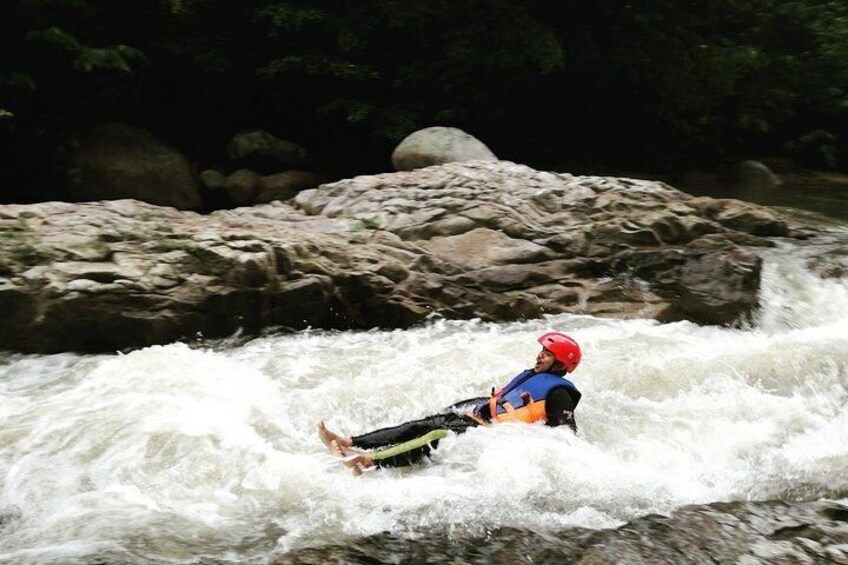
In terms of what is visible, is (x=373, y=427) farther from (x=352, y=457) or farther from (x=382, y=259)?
Result: (x=382, y=259)

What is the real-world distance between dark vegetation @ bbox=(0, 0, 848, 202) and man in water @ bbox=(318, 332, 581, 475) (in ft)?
24.0

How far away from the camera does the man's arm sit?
14.6 ft

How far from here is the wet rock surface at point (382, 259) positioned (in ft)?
18.7

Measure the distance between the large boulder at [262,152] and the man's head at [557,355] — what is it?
836cm

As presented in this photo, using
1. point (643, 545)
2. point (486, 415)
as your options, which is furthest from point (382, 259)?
point (643, 545)

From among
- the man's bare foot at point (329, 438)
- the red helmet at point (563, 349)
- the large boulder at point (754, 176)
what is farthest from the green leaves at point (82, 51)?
the large boulder at point (754, 176)

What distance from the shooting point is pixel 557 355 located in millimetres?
4699

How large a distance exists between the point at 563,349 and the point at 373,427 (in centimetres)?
130

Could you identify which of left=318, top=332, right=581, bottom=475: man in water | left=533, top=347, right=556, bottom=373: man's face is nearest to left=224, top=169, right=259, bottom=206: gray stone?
left=318, top=332, right=581, bottom=475: man in water

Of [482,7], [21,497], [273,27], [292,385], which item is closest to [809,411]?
[292,385]

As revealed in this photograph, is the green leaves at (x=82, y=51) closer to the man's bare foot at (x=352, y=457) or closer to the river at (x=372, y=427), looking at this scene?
the river at (x=372, y=427)

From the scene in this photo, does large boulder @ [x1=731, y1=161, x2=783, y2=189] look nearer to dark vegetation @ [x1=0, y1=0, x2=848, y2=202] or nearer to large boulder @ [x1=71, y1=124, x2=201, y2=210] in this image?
dark vegetation @ [x1=0, y1=0, x2=848, y2=202]

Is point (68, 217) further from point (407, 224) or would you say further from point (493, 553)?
point (493, 553)

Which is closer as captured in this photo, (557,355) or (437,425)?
(437,425)
